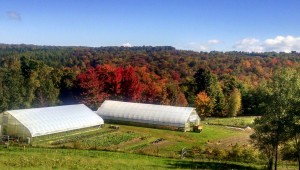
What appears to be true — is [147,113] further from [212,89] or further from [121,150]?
[212,89]

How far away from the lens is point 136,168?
27812mm

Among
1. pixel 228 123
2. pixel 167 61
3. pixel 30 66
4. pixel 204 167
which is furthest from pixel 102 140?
pixel 167 61

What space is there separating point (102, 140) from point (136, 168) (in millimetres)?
19546

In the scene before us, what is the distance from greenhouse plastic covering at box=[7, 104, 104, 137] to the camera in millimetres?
45062

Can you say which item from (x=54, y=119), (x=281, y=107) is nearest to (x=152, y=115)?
(x=54, y=119)

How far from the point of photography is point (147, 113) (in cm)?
6019

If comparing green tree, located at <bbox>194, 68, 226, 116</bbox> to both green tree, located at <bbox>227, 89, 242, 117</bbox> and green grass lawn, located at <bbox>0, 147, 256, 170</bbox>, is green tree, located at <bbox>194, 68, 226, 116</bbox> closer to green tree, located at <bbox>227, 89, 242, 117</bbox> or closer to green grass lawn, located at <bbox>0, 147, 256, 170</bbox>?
green tree, located at <bbox>227, 89, 242, 117</bbox>

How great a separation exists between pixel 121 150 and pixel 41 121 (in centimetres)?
1432

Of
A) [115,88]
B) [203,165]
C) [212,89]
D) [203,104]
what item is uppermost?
[115,88]

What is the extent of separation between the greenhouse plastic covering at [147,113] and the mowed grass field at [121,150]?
2.04 meters

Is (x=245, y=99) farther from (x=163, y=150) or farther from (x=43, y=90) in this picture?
(x=163, y=150)

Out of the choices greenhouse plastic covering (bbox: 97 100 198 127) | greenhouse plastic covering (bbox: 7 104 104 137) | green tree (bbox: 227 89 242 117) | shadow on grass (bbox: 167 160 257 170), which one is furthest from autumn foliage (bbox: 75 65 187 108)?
shadow on grass (bbox: 167 160 257 170)

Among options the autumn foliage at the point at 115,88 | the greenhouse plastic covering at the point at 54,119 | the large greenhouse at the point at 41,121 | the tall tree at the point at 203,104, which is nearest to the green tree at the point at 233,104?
the tall tree at the point at 203,104

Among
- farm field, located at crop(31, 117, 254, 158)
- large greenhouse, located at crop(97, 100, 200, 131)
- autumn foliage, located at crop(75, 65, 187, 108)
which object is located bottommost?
farm field, located at crop(31, 117, 254, 158)
